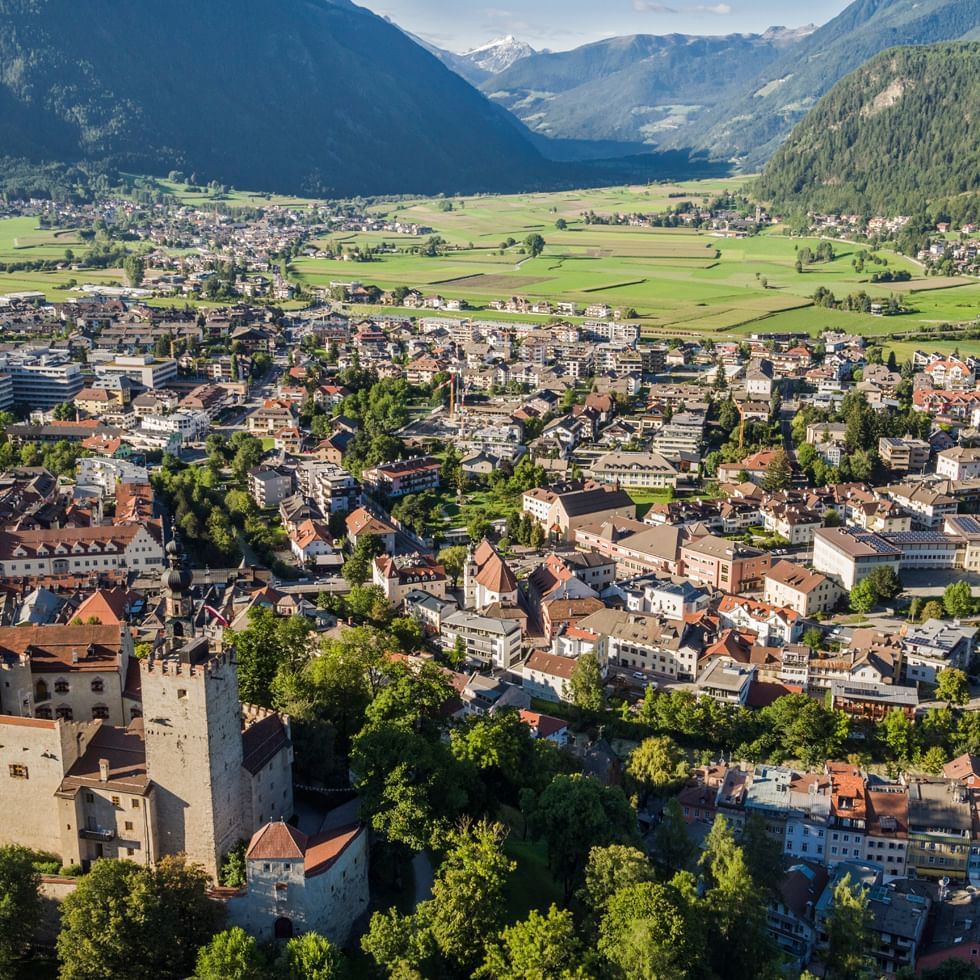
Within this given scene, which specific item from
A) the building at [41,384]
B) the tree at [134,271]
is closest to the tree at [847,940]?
the building at [41,384]

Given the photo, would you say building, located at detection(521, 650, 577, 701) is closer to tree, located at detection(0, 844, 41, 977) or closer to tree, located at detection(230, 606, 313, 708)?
tree, located at detection(230, 606, 313, 708)

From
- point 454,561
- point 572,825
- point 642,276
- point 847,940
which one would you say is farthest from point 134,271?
point 847,940

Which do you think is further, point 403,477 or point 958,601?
point 403,477

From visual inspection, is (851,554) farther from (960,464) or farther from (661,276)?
(661,276)

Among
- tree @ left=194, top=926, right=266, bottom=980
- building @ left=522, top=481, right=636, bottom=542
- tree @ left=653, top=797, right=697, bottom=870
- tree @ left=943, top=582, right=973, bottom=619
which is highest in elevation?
building @ left=522, top=481, right=636, bottom=542

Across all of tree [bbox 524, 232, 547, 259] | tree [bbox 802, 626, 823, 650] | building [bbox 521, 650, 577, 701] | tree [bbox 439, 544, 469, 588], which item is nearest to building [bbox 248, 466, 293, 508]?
tree [bbox 439, 544, 469, 588]

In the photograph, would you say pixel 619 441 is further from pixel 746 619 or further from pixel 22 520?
pixel 22 520
